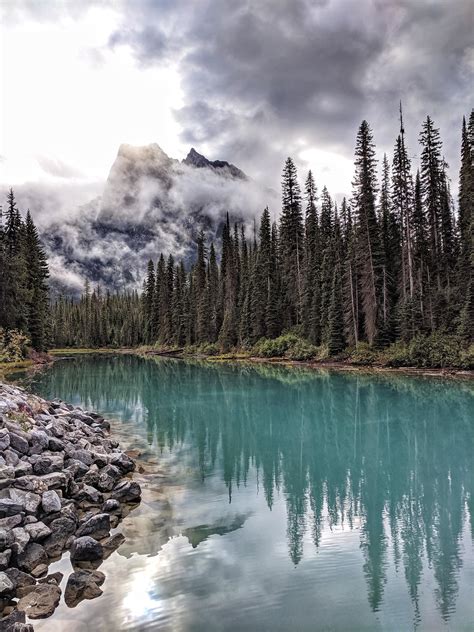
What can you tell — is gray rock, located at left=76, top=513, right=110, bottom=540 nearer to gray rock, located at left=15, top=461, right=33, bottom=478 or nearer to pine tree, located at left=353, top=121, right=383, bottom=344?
gray rock, located at left=15, top=461, right=33, bottom=478

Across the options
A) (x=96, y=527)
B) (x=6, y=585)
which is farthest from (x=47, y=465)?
(x=6, y=585)

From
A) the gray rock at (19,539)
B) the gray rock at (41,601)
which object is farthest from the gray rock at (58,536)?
the gray rock at (41,601)

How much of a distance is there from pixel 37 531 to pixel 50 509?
2.79ft

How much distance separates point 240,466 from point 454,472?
21.4ft

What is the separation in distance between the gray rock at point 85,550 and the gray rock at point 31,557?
1.66ft

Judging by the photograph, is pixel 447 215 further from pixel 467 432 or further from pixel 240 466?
pixel 240 466

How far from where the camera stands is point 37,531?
28.0 ft

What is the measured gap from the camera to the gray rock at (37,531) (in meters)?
8.47

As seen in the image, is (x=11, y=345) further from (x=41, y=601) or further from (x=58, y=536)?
(x=41, y=601)

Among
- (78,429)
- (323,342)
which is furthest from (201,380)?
(78,429)

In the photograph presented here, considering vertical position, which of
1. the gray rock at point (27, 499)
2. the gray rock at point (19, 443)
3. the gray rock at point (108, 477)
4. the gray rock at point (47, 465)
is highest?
the gray rock at point (19, 443)

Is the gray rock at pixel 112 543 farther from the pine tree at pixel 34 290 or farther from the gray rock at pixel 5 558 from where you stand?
the pine tree at pixel 34 290

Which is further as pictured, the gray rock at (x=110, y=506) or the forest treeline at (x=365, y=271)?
the forest treeline at (x=365, y=271)

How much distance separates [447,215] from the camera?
180 feet
